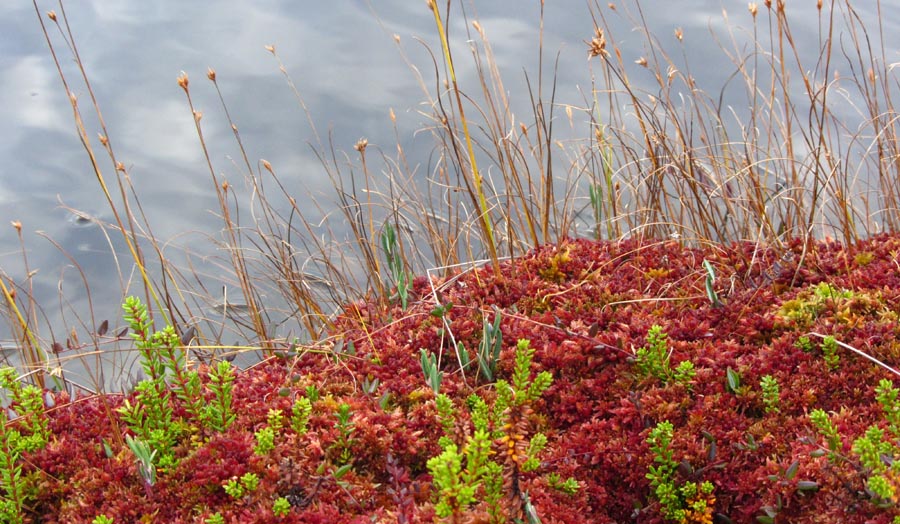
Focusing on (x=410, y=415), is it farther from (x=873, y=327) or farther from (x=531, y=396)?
(x=873, y=327)

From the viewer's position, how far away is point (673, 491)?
8.11 ft

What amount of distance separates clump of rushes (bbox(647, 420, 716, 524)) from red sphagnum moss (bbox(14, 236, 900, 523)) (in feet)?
0.13

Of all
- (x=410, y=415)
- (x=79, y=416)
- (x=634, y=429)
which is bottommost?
(x=634, y=429)

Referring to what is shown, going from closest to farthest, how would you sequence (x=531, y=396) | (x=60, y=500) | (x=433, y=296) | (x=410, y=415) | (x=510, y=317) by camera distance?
Answer: (x=531, y=396) → (x=60, y=500) → (x=410, y=415) → (x=510, y=317) → (x=433, y=296)

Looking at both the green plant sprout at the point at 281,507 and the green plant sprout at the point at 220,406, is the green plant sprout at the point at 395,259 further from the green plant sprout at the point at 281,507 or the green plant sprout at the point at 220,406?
the green plant sprout at the point at 281,507

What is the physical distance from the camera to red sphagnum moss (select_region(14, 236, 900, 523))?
242 centimetres

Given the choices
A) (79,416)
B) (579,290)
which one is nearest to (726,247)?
(579,290)

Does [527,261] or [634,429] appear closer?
[634,429]

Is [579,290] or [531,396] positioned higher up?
[579,290]

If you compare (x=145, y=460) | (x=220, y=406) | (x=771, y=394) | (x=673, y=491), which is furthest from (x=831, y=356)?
(x=145, y=460)

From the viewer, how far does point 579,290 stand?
3561mm

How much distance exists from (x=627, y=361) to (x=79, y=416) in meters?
1.94

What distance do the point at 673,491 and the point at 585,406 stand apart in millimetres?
469

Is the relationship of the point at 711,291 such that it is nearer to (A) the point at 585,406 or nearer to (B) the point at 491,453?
(A) the point at 585,406
